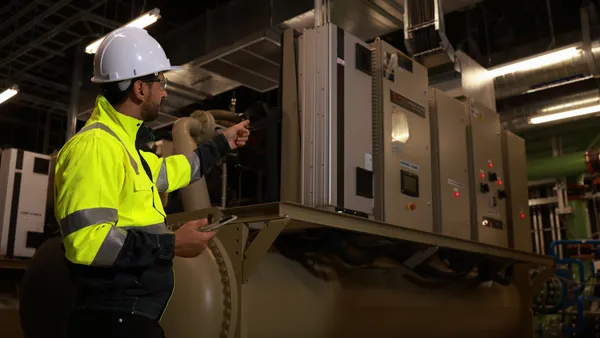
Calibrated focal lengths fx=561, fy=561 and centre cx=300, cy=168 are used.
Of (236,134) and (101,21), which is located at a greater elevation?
(101,21)

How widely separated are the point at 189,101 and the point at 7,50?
10.4 feet

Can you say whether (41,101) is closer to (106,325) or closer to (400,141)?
(400,141)

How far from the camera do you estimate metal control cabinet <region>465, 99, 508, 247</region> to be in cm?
493

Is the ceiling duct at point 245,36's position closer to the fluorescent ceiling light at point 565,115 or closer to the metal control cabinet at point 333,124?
the metal control cabinet at point 333,124

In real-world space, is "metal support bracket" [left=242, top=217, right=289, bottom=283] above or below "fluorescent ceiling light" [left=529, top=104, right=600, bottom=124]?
below

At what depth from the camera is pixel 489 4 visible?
8148 millimetres

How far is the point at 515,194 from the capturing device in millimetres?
5676

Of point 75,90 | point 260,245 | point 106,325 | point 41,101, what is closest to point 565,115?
point 260,245

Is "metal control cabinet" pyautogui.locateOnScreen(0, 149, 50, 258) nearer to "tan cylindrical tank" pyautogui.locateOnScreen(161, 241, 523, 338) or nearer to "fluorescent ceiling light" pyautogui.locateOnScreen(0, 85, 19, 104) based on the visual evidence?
"tan cylindrical tank" pyautogui.locateOnScreen(161, 241, 523, 338)

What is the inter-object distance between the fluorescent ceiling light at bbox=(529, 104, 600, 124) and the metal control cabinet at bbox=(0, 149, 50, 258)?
22.1 feet

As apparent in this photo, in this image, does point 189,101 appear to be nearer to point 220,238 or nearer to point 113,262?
point 220,238

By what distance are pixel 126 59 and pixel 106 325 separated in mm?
942

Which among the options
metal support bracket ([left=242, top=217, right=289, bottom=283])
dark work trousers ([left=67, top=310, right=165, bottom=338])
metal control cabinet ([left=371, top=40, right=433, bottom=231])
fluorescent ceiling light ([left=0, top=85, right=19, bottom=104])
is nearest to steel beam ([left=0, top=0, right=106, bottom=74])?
fluorescent ceiling light ([left=0, top=85, right=19, bottom=104])

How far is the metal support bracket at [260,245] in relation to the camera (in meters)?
2.71
